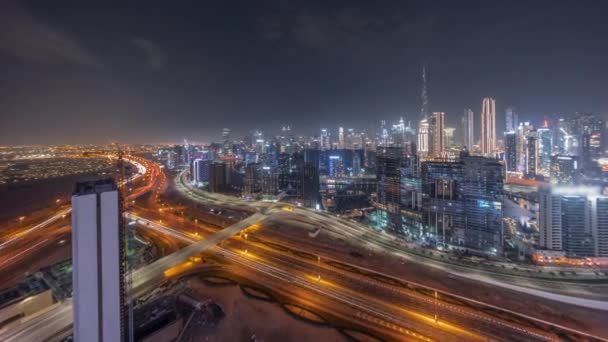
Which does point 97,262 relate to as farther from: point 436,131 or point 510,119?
point 510,119

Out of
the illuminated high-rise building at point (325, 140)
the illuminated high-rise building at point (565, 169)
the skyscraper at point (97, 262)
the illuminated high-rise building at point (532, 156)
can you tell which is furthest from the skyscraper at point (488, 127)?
the skyscraper at point (97, 262)

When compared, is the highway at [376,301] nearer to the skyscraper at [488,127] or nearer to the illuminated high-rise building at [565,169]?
the illuminated high-rise building at [565,169]

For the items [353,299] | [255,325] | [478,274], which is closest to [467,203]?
[478,274]

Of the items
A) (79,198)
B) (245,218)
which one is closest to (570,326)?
→ (79,198)

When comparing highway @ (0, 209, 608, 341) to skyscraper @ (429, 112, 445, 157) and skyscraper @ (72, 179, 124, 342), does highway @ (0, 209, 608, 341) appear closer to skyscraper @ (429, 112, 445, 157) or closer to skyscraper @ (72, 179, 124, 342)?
skyscraper @ (72, 179, 124, 342)

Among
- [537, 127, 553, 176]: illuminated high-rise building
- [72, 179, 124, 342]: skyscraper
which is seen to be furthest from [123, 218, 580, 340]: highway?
[537, 127, 553, 176]: illuminated high-rise building

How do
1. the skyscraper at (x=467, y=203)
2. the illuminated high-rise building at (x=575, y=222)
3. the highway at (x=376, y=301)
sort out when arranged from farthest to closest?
the skyscraper at (x=467, y=203) → the illuminated high-rise building at (x=575, y=222) → the highway at (x=376, y=301)
